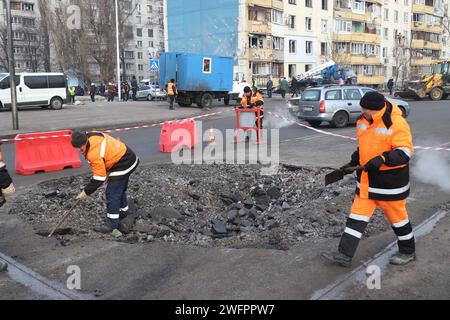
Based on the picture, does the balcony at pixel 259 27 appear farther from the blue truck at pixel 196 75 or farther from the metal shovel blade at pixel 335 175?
the metal shovel blade at pixel 335 175

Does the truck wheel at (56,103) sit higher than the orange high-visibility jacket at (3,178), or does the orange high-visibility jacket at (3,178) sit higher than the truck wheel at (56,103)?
the truck wheel at (56,103)

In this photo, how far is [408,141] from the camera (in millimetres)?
4188

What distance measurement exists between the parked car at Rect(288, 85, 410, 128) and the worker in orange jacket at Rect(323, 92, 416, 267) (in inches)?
470

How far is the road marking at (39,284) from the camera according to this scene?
161 inches

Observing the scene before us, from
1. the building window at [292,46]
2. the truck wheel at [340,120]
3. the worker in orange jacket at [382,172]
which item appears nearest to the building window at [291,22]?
the building window at [292,46]

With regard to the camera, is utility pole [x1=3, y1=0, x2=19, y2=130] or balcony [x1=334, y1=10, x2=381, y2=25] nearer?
utility pole [x1=3, y1=0, x2=19, y2=130]

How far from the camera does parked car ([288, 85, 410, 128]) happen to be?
16219 mm

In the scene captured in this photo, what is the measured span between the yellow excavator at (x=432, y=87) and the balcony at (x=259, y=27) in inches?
680

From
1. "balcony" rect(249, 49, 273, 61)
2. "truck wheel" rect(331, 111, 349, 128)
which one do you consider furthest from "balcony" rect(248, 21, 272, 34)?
"truck wheel" rect(331, 111, 349, 128)

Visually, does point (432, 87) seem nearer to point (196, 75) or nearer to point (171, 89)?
point (196, 75)

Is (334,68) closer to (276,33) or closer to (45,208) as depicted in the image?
(276,33)

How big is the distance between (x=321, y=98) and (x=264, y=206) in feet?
30.7

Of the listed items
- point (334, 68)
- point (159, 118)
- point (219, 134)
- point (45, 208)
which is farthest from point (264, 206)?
point (334, 68)

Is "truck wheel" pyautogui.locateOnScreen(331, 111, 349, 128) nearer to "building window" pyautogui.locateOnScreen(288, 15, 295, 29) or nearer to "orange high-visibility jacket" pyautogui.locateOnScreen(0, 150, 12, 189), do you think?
"orange high-visibility jacket" pyautogui.locateOnScreen(0, 150, 12, 189)
